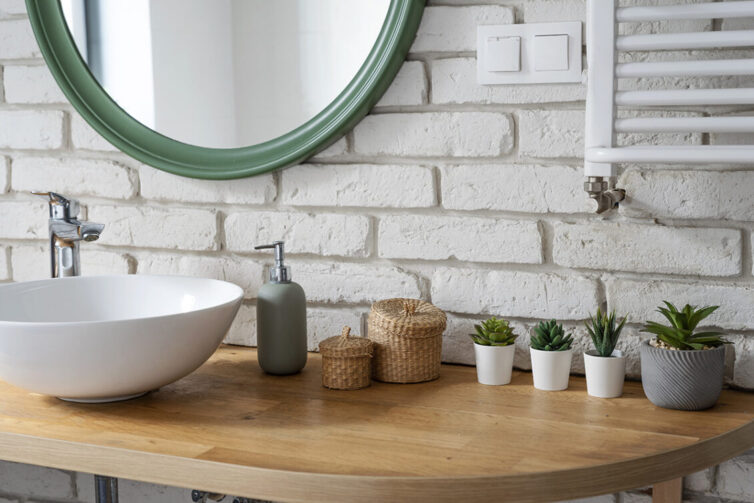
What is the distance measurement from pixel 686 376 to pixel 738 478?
0.96ft

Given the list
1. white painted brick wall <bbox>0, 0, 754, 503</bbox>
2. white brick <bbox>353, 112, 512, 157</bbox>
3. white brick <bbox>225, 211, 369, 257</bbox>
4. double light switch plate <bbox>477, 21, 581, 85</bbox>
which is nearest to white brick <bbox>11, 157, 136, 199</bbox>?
white painted brick wall <bbox>0, 0, 754, 503</bbox>

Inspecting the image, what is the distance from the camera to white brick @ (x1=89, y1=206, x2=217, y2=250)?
59.6 inches

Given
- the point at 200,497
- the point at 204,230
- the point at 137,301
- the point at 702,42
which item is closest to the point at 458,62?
the point at 702,42

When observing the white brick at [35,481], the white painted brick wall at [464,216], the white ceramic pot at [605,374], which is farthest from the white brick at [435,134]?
the white brick at [35,481]

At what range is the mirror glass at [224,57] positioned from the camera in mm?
1378

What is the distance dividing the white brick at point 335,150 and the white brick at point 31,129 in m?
0.53

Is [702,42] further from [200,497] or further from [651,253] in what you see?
[200,497]

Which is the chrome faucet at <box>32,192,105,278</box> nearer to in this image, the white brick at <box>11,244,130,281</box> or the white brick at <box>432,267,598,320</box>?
the white brick at <box>11,244,130,281</box>

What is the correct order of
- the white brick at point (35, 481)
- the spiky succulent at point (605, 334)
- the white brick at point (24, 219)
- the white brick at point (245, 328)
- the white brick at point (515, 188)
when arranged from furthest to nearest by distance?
the white brick at point (35, 481), the white brick at point (24, 219), the white brick at point (245, 328), the white brick at point (515, 188), the spiky succulent at point (605, 334)

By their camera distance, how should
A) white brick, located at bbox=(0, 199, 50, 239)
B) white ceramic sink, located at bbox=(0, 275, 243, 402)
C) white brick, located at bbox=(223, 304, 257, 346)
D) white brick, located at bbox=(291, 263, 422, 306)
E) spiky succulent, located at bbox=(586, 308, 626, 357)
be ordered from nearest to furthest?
white ceramic sink, located at bbox=(0, 275, 243, 402) → spiky succulent, located at bbox=(586, 308, 626, 357) → white brick, located at bbox=(291, 263, 422, 306) → white brick, located at bbox=(223, 304, 257, 346) → white brick, located at bbox=(0, 199, 50, 239)

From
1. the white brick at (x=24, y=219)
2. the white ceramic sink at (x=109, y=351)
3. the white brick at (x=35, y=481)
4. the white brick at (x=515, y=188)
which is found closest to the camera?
the white ceramic sink at (x=109, y=351)

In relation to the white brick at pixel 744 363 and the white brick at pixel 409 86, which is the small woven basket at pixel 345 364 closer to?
the white brick at pixel 409 86

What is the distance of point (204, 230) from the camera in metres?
1.51

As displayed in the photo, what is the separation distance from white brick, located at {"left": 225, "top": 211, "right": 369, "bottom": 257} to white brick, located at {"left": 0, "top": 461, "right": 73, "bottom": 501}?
2.18 feet
